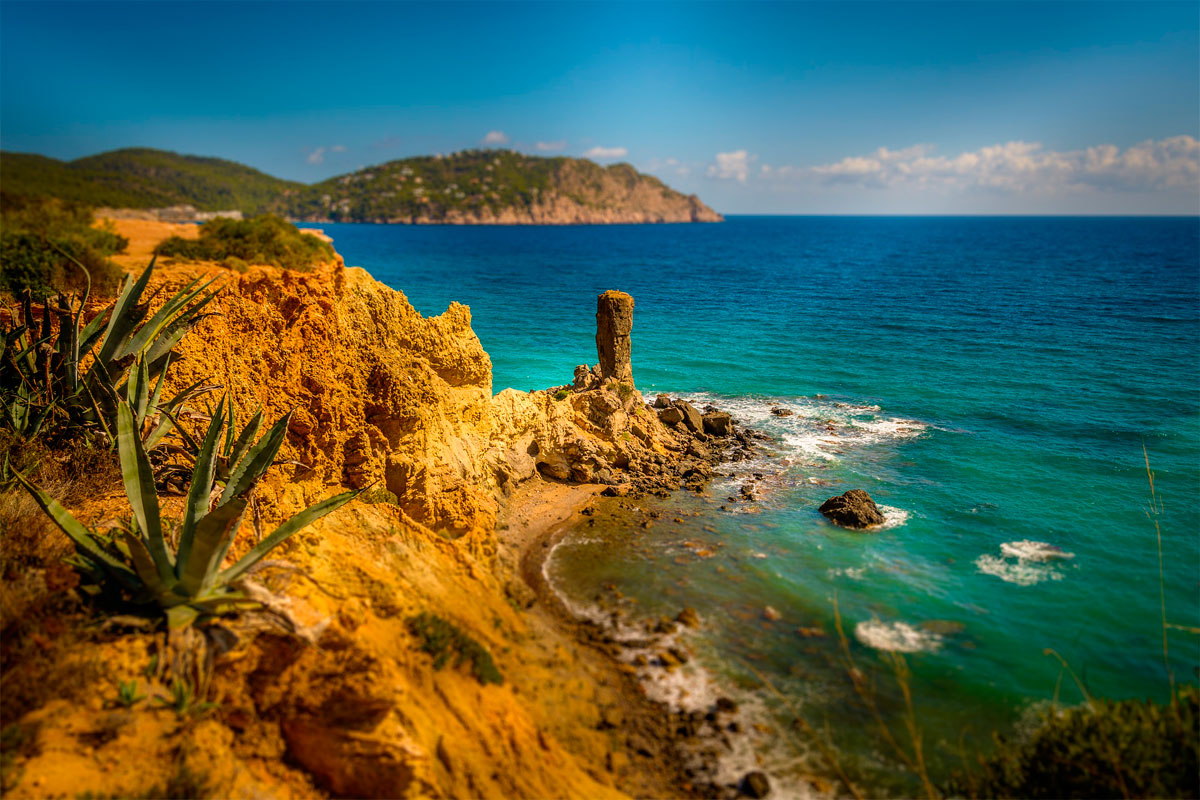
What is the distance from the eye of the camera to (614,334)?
68.1 feet

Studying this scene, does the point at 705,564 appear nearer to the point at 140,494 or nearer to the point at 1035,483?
the point at 140,494

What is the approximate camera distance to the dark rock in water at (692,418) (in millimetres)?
21984

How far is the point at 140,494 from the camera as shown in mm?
6191

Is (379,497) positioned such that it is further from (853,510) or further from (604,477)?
(853,510)

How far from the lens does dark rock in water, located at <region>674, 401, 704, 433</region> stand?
866 inches

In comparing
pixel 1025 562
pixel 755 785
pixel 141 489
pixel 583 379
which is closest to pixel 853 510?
pixel 1025 562

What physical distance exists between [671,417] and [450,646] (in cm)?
1536

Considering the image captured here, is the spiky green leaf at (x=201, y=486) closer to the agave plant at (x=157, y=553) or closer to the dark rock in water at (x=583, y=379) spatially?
the agave plant at (x=157, y=553)

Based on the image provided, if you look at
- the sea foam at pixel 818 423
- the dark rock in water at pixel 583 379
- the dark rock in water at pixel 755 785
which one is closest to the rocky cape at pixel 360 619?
the dark rock in water at pixel 755 785

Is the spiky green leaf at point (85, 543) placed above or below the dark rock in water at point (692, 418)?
above

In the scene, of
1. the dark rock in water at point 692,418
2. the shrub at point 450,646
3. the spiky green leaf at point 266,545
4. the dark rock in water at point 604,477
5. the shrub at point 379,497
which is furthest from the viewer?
the dark rock in water at point 692,418

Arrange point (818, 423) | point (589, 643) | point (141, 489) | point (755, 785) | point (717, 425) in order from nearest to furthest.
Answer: point (141, 489)
point (755, 785)
point (589, 643)
point (717, 425)
point (818, 423)

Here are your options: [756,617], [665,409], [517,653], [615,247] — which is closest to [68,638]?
[517,653]

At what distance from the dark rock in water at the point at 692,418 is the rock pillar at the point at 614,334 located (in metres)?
2.55
